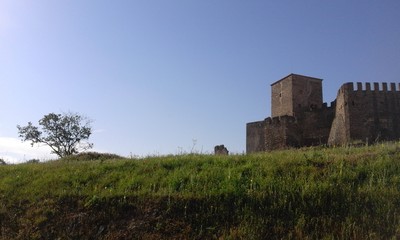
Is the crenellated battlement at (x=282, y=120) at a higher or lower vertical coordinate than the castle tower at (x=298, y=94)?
lower

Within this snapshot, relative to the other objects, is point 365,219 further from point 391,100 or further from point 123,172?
point 391,100

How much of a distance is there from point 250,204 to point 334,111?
26816mm

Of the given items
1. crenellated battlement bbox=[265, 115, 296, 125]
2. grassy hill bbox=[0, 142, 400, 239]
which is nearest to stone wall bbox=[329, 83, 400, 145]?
crenellated battlement bbox=[265, 115, 296, 125]

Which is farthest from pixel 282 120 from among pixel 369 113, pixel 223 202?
pixel 223 202

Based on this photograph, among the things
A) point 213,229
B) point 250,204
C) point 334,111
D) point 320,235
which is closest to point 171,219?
point 213,229

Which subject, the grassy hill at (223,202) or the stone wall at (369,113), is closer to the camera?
the grassy hill at (223,202)

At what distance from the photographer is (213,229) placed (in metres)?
7.94

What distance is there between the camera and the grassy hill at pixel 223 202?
7.78 meters

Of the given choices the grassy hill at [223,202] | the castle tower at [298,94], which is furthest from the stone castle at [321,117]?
the grassy hill at [223,202]

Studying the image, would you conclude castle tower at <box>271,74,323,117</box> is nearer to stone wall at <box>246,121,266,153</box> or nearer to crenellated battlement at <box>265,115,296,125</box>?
stone wall at <box>246,121,266,153</box>

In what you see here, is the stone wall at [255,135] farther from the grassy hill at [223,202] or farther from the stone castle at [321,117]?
the grassy hill at [223,202]

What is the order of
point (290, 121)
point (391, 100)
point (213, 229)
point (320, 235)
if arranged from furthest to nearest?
1. point (290, 121)
2. point (391, 100)
3. point (213, 229)
4. point (320, 235)

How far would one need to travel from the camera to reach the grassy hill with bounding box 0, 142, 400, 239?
778cm

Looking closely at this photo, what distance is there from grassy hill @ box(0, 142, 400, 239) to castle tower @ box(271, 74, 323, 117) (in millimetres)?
25357
